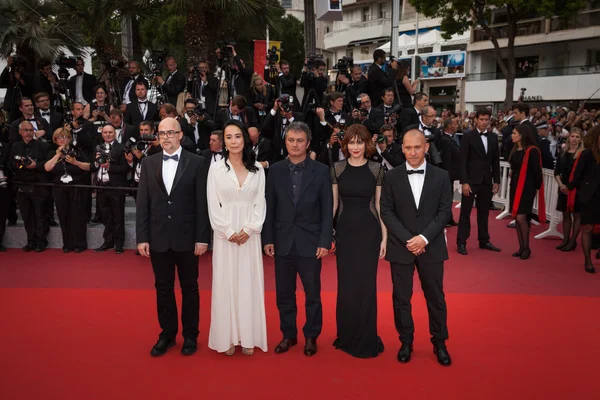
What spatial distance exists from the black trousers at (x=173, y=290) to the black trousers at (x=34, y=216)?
13.0 ft

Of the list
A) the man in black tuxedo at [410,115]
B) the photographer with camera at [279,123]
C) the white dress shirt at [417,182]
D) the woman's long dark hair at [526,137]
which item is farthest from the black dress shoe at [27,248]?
the woman's long dark hair at [526,137]

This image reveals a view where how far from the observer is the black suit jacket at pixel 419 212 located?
383cm

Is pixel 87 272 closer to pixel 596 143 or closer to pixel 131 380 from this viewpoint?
pixel 131 380

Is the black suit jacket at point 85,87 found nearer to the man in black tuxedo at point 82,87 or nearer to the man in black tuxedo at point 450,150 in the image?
the man in black tuxedo at point 82,87

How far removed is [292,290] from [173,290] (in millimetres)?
930

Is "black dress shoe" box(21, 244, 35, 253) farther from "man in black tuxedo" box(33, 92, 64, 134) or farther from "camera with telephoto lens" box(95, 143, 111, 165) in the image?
"man in black tuxedo" box(33, 92, 64, 134)

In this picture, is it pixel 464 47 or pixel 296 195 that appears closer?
pixel 296 195

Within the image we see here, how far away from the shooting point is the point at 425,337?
14.3 ft

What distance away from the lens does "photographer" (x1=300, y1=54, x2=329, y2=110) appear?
27.9 feet

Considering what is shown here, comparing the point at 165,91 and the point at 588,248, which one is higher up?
the point at 165,91

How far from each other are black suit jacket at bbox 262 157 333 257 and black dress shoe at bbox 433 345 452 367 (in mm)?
1125

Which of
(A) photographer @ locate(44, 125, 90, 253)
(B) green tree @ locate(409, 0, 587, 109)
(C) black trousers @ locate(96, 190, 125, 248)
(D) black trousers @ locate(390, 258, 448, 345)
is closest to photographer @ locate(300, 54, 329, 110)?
(C) black trousers @ locate(96, 190, 125, 248)

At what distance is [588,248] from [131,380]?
5.33 m

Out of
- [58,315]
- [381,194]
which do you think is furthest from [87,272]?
[381,194]
